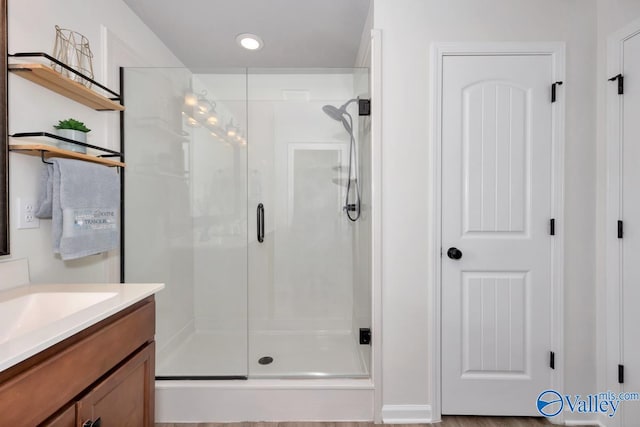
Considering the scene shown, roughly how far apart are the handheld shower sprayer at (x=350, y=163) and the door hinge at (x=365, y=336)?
31.0 inches

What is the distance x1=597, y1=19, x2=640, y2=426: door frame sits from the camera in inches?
67.1

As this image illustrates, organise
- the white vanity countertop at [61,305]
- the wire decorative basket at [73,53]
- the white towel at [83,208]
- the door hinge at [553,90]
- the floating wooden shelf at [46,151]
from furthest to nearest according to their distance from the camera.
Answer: the door hinge at [553,90], the wire decorative basket at [73,53], the white towel at [83,208], the floating wooden shelf at [46,151], the white vanity countertop at [61,305]

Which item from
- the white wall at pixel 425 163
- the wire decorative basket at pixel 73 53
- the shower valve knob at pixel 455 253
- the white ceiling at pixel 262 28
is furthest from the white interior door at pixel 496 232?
the wire decorative basket at pixel 73 53

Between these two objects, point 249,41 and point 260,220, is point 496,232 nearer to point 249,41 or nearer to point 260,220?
point 260,220

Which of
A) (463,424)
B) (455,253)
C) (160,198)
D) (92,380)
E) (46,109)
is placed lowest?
(463,424)

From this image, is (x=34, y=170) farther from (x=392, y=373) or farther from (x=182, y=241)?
(x=392, y=373)

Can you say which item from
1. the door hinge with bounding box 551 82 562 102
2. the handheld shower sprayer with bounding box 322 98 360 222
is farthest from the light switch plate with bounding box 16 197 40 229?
the door hinge with bounding box 551 82 562 102

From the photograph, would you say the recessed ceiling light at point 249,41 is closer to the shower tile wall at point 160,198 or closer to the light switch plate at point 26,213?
the shower tile wall at point 160,198

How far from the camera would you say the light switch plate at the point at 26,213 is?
1368 millimetres

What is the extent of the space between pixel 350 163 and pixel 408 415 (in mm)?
1664

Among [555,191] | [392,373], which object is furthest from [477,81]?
[392,373]

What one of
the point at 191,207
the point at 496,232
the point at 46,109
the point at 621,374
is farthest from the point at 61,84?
the point at 621,374

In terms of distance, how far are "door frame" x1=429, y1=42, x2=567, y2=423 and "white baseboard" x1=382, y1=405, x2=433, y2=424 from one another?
4 cm

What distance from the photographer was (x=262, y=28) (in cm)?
234
